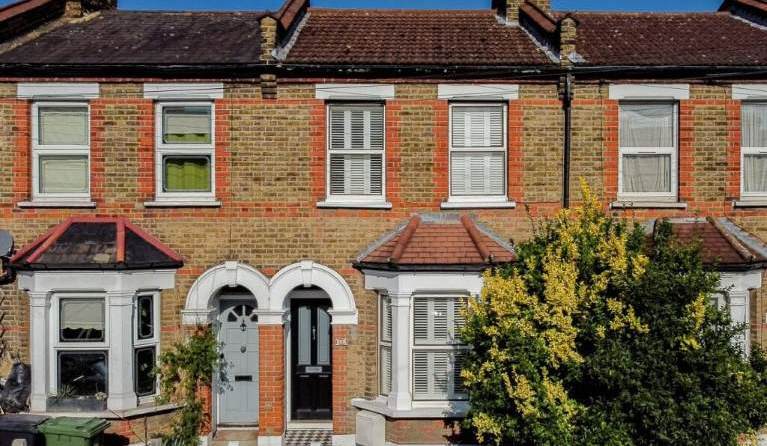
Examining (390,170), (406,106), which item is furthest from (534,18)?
(390,170)

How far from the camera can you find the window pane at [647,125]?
11.0 meters

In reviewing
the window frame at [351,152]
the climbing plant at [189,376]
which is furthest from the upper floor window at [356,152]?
the climbing plant at [189,376]

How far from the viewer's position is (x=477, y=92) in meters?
10.9

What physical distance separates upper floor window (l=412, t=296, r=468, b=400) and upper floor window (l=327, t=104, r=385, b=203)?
197 centimetres

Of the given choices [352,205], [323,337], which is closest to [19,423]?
[323,337]

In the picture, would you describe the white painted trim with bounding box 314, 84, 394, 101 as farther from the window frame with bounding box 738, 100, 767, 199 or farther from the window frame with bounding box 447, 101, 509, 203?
the window frame with bounding box 738, 100, 767, 199

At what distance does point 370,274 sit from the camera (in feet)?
34.7

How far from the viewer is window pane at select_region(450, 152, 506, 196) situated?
1102 cm

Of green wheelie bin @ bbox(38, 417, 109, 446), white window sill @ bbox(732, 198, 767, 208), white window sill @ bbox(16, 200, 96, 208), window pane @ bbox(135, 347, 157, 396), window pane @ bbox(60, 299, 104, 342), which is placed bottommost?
A: green wheelie bin @ bbox(38, 417, 109, 446)

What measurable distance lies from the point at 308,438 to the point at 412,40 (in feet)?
22.3

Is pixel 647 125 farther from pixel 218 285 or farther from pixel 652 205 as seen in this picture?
pixel 218 285

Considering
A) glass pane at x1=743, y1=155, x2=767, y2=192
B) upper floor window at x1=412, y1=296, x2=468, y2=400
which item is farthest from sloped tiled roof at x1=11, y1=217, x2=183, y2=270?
glass pane at x1=743, y1=155, x2=767, y2=192

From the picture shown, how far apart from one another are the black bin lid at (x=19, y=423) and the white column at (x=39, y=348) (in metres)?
0.67

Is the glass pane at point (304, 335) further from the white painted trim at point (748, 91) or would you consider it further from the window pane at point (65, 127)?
the white painted trim at point (748, 91)
